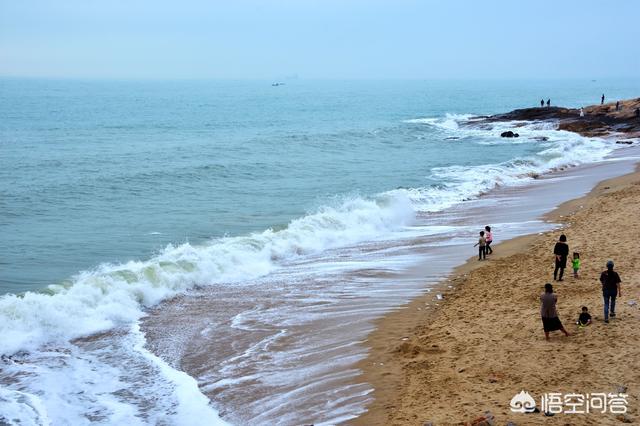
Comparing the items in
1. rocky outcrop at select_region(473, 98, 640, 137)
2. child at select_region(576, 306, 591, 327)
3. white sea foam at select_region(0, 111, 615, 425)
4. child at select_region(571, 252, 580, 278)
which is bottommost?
white sea foam at select_region(0, 111, 615, 425)

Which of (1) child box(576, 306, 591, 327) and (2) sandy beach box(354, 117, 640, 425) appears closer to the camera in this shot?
(2) sandy beach box(354, 117, 640, 425)

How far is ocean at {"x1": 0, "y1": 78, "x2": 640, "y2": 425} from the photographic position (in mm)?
11477

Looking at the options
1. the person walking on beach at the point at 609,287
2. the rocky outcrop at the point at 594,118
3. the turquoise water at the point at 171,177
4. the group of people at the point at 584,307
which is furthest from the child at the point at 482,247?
the rocky outcrop at the point at 594,118

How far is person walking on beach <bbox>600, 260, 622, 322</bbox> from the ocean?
4.47 metres

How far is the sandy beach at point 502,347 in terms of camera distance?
10.0 meters

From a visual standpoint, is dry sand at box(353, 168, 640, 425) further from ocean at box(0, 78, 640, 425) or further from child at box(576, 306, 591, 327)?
ocean at box(0, 78, 640, 425)

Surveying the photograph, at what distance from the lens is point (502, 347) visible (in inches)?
470

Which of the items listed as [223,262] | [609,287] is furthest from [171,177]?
[609,287]

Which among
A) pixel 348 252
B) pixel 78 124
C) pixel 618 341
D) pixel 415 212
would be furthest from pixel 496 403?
pixel 78 124

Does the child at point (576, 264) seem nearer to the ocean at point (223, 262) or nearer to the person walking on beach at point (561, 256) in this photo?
the person walking on beach at point (561, 256)

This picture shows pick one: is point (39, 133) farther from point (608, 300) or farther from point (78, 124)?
point (608, 300)

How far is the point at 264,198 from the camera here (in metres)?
31.2

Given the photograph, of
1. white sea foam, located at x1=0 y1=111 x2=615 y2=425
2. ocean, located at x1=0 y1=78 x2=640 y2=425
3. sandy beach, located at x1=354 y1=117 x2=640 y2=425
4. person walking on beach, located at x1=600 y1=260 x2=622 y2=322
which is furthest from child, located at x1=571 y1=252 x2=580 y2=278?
white sea foam, located at x1=0 y1=111 x2=615 y2=425

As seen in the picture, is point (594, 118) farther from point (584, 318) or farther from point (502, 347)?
point (502, 347)
